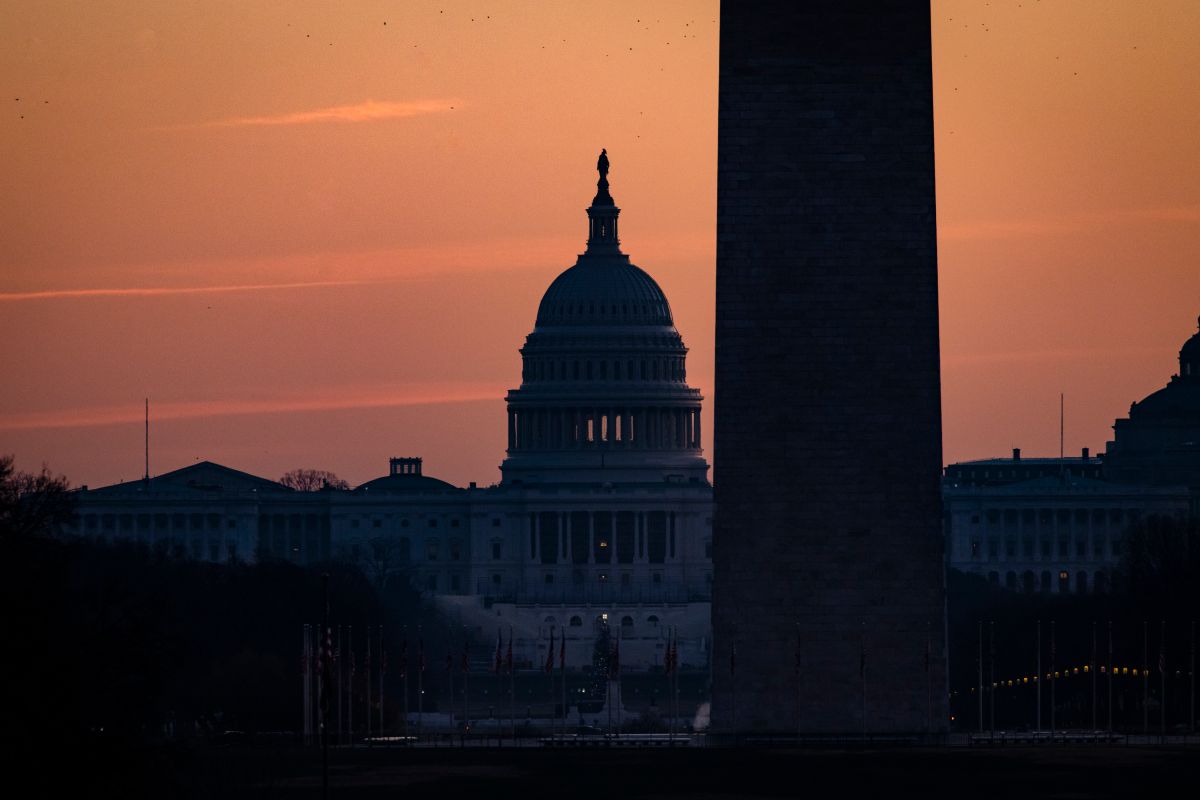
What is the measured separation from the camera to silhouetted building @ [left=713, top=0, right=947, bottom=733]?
4496 inches

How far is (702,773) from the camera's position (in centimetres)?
10475

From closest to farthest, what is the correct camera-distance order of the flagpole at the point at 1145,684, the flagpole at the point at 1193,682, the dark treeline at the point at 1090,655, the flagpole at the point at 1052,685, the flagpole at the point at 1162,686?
the flagpole at the point at 1162,686 < the flagpole at the point at 1052,685 < the flagpole at the point at 1193,682 < the flagpole at the point at 1145,684 < the dark treeline at the point at 1090,655

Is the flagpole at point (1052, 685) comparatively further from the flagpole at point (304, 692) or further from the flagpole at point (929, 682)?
the flagpole at point (304, 692)

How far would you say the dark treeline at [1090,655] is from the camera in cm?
13600

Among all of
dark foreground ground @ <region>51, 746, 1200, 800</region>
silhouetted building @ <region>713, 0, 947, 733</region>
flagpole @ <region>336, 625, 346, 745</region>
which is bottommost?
dark foreground ground @ <region>51, 746, 1200, 800</region>

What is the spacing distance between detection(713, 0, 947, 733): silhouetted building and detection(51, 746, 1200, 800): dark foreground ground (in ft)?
10.4

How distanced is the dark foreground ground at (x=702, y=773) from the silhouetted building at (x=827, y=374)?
10.4 feet

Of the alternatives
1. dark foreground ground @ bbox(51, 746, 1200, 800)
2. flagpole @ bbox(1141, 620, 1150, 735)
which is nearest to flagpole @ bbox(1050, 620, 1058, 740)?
flagpole @ bbox(1141, 620, 1150, 735)

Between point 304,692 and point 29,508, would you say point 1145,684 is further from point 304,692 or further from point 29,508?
point 29,508

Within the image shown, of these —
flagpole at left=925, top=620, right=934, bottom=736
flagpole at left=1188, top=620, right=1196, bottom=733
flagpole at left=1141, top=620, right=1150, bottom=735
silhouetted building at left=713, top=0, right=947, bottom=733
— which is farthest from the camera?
flagpole at left=1141, top=620, right=1150, bottom=735

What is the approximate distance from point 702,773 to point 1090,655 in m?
42.3

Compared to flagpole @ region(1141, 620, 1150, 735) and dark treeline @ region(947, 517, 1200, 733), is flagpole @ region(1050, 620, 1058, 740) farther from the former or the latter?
flagpole @ region(1141, 620, 1150, 735)

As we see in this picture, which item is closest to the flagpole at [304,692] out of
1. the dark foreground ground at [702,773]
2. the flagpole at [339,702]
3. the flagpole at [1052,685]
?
the flagpole at [339,702]

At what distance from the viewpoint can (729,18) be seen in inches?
4493
